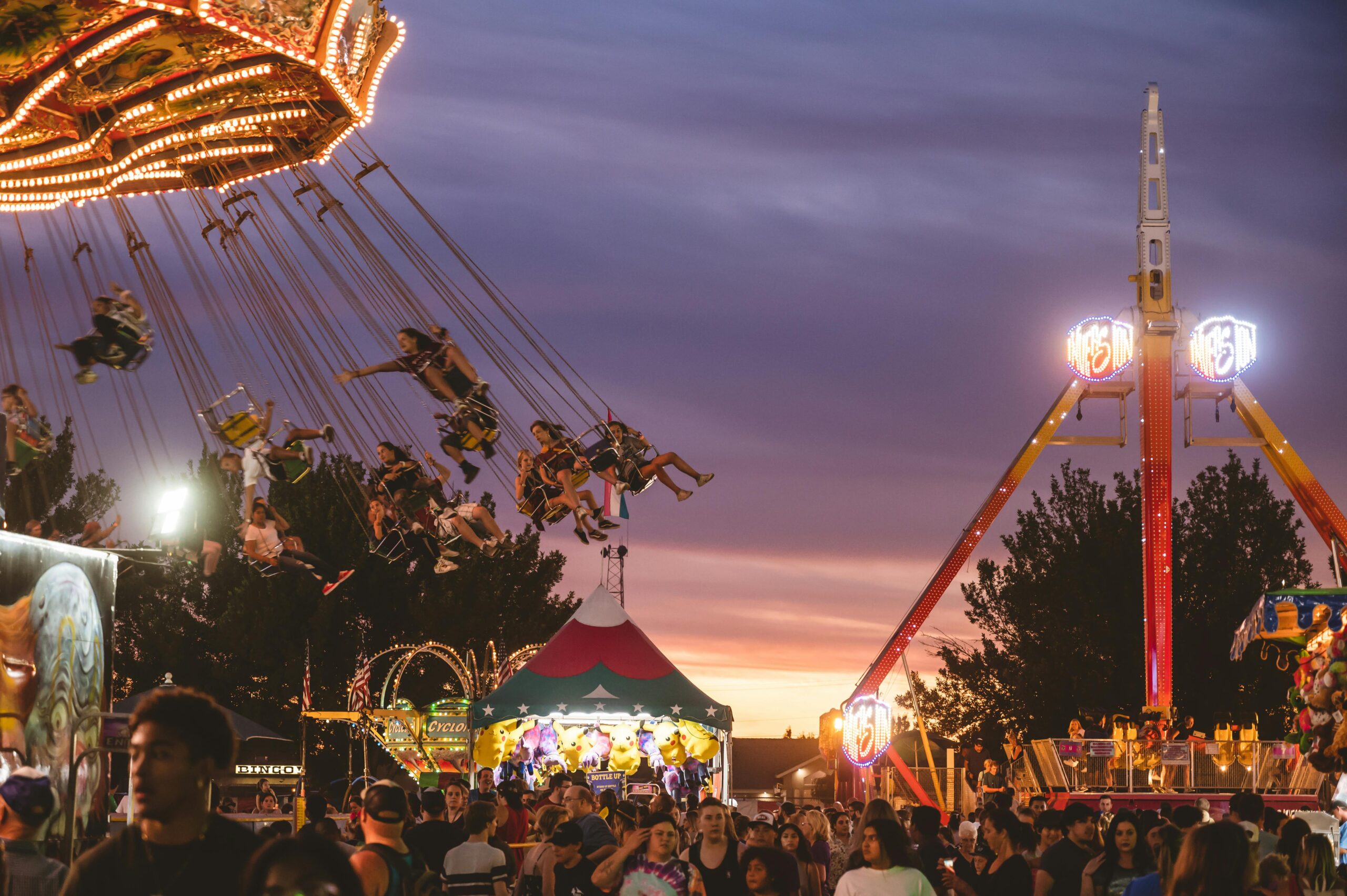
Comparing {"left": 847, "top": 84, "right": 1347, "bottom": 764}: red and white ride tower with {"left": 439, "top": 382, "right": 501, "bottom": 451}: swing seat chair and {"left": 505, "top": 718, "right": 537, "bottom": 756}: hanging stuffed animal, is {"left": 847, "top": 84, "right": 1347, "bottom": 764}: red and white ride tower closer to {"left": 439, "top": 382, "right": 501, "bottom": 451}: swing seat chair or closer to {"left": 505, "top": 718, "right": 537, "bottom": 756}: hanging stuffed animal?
{"left": 505, "top": 718, "right": 537, "bottom": 756}: hanging stuffed animal

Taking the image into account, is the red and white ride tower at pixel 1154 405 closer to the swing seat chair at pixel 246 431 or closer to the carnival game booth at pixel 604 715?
the carnival game booth at pixel 604 715

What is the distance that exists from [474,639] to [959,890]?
31415 millimetres

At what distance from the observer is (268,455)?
14.1 metres

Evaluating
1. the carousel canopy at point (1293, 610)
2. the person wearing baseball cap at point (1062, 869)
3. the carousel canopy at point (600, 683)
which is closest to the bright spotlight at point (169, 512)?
the carousel canopy at point (600, 683)

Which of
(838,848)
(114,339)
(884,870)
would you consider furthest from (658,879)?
(114,339)

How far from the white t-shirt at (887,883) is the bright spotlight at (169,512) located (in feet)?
28.4

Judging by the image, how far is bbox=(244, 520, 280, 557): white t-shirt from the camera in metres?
15.1

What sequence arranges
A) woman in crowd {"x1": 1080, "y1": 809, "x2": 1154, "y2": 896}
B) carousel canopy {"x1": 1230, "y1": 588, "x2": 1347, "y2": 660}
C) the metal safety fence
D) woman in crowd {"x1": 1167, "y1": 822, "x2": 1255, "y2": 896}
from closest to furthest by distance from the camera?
woman in crowd {"x1": 1167, "y1": 822, "x2": 1255, "y2": 896} < woman in crowd {"x1": 1080, "y1": 809, "x2": 1154, "y2": 896} < carousel canopy {"x1": 1230, "y1": 588, "x2": 1347, "y2": 660} < the metal safety fence

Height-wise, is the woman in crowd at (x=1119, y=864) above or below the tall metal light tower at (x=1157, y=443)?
below

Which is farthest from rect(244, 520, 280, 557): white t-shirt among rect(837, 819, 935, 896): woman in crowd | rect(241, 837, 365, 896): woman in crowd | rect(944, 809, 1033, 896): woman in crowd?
rect(241, 837, 365, 896): woman in crowd

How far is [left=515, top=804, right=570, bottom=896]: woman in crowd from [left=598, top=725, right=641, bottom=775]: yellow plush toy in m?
10.8

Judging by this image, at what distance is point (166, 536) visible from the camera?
13.1 metres

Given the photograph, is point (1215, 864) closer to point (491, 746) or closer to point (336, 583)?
point (336, 583)

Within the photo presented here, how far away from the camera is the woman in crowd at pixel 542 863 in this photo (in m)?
8.25
